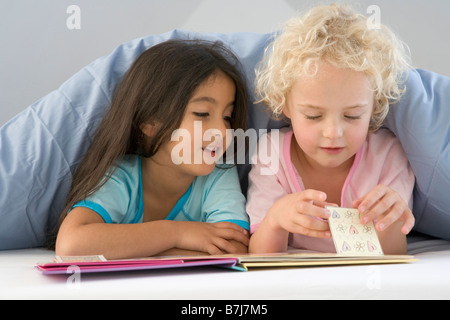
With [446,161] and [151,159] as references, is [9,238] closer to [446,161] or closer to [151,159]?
[151,159]

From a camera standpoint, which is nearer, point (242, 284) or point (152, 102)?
point (242, 284)

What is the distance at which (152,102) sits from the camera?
132cm

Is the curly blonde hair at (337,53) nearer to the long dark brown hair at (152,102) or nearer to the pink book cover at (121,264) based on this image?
the long dark brown hair at (152,102)

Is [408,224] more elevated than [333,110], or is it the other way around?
[333,110]

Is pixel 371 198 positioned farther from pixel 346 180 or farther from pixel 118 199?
pixel 118 199

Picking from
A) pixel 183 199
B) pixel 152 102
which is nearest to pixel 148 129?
pixel 152 102

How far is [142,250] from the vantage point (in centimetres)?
114

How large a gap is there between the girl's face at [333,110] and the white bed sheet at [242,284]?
0.30 meters

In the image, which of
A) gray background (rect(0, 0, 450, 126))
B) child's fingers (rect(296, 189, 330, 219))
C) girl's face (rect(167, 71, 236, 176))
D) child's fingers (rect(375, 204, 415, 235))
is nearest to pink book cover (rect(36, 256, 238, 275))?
child's fingers (rect(296, 189, 330, 219))

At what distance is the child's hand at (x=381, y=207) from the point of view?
3.37 ft

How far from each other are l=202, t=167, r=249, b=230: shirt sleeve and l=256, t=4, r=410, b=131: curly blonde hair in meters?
0.20

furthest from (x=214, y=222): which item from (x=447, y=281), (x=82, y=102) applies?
(x=447, y=281)

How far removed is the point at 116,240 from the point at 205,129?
307mm
